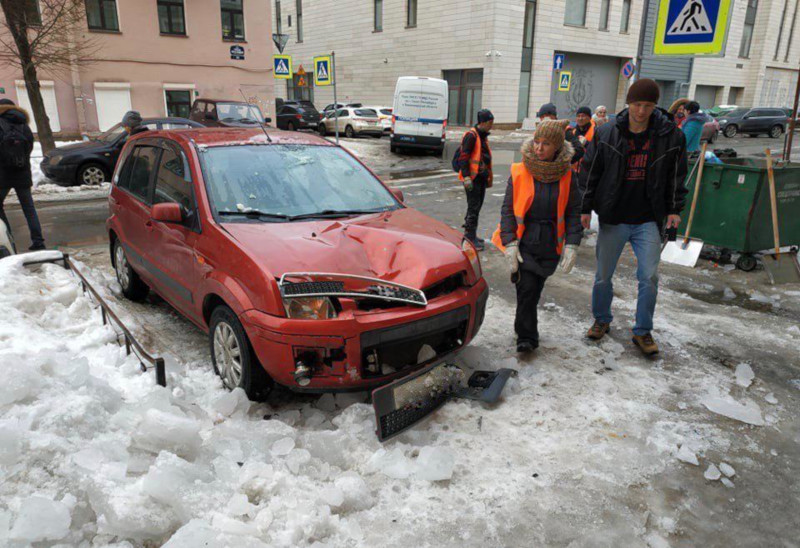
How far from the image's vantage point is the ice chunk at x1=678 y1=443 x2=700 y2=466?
3219 millimetres

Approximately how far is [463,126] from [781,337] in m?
30.3

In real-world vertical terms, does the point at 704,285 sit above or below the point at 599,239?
below

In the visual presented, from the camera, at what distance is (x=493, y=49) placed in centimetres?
3091

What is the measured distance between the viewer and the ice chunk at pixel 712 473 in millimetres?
Result: 3090

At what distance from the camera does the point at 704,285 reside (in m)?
6.52

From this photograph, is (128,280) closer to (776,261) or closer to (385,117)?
(776,261)

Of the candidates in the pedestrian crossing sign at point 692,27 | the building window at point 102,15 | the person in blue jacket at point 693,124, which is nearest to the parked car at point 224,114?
the building window at point 102,15

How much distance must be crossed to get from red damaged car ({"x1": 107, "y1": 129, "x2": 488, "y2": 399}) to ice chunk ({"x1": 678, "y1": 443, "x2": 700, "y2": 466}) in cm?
141

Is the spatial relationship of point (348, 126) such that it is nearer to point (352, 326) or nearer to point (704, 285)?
point (704, 285)

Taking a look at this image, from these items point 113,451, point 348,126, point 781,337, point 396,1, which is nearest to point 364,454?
point 113,451

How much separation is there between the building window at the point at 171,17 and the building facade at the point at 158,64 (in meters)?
0.04

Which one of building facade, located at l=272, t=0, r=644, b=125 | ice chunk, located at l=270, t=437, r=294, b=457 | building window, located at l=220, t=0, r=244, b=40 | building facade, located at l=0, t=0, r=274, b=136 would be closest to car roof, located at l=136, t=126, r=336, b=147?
ice chunk, located at l=270, t=437, r=294, b=457

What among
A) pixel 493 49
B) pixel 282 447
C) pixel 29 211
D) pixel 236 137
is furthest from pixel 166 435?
pixel 493 49

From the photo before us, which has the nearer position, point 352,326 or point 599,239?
point 352,326
